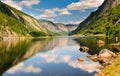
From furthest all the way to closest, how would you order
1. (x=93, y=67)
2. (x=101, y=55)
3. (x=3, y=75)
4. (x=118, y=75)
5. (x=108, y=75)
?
(x=101, y=55)
(x=93, y=67)
(x=3, y=75)
(x=108, y=75)
(x=118, y=75)

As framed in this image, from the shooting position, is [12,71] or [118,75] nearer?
[118,75]

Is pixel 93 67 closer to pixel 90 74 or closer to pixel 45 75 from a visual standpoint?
pixel 90 74

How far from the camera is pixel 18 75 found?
58.5 metres

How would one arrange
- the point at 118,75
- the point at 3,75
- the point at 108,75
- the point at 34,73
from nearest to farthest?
the point at 118,75
the point at 108,75
the point at 3,75
the point at 34,73

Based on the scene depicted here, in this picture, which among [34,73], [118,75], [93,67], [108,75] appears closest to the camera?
[118,75]

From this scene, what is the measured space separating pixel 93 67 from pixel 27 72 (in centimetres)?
1799

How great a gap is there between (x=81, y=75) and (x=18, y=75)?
14.5 meters

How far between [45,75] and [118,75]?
18.9 m

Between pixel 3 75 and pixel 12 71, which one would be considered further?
pixel 12 71

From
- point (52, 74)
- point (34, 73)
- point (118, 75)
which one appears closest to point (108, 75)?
point (118, 75)

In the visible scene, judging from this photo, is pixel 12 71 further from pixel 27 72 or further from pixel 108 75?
pixel 108 75

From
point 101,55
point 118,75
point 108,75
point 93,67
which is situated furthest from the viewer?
point 101,55

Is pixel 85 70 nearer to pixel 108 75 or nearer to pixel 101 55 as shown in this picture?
pixel 108 75

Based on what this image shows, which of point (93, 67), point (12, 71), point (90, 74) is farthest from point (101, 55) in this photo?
point (12, 71)
